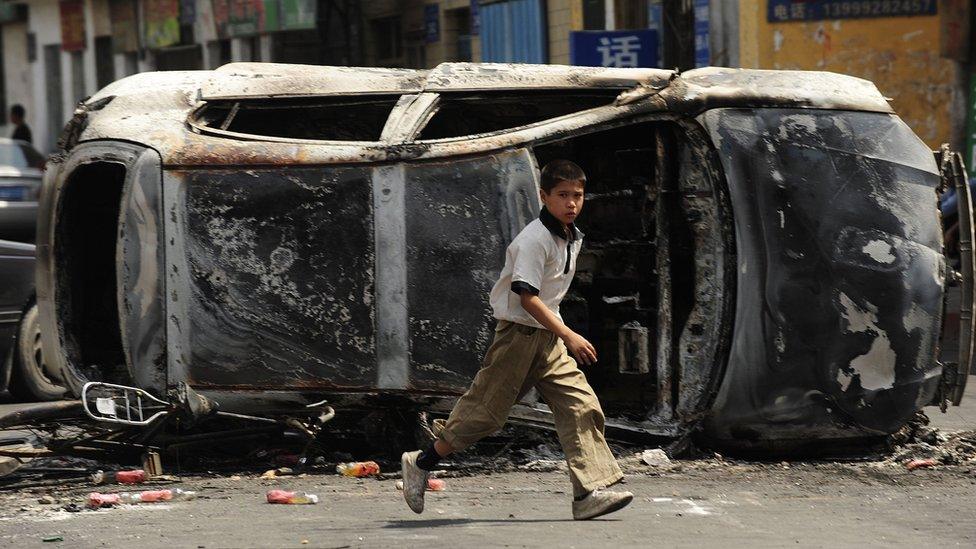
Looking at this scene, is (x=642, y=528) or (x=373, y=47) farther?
(x=373, y=47)

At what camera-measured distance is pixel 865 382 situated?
6988 mm

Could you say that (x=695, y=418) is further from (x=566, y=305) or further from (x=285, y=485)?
(x=285, y=485)

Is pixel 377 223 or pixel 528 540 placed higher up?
pixel 377 223

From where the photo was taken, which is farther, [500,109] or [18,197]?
[18,197]

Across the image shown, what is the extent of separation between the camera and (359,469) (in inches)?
276

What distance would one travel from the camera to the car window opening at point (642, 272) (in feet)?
23.4

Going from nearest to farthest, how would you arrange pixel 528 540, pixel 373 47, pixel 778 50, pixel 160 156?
pixel 528 540 → pixel 160 156 → pixel 778 50 → pixel 373 47

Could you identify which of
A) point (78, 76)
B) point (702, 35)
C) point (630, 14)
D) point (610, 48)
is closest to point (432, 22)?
point (630, 14)

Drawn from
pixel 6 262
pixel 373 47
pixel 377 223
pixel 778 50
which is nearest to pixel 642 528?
pixel 377 223

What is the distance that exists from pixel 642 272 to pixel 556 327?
6.36 ft

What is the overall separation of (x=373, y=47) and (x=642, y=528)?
982 inches

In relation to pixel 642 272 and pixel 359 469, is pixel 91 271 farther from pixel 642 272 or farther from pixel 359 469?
pixel 642 272

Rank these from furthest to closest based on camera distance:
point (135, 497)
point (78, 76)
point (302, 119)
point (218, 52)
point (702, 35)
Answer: point (78, 76) < point (218, 52) < point (702, 35) < point (302, 119) < point (135, 497)

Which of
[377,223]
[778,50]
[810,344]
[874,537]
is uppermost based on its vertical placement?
[778,50]
